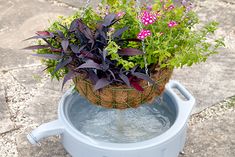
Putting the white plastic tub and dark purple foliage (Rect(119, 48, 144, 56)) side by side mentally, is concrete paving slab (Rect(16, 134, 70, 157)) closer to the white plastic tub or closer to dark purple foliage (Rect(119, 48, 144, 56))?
the white plastic tub

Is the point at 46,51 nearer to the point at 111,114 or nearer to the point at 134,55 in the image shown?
the point at 134,55

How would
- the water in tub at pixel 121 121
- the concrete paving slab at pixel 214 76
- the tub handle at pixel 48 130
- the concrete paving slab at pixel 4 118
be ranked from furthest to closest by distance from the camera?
the concrete paving slab at pixel 214 76 → the concrete paving slab at pixel 4 118 → the water in tub at pixel 121 121 → the tub handle at pixel 48 130

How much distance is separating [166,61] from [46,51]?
0.45 m

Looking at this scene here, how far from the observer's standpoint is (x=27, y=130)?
2.12m

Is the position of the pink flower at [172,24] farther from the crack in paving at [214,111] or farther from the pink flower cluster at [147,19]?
the crack in paving at [214,111]

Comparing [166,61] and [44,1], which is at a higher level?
[166,61]

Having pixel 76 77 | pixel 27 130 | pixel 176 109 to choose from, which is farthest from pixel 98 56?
pixel 27 130

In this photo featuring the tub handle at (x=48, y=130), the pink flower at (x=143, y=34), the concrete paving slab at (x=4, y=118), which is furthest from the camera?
the concrete paving slab at (x=4, y=118)

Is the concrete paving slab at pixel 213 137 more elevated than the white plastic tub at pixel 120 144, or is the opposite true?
the white plastic tub at pixel 120 144

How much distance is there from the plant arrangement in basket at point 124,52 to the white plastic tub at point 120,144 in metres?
0.14

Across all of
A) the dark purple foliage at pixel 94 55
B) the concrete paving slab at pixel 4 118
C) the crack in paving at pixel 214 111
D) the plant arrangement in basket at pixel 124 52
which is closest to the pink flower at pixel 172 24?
the plant arrangement in basket at pixel 124 52

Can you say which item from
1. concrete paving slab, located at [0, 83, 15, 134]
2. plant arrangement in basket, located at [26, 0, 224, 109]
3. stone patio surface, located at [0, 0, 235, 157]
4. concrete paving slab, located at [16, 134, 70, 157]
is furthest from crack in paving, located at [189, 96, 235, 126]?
concrete paving slab, located at [0, 83, 15, 134]

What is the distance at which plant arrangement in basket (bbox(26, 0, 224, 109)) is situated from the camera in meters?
1.61

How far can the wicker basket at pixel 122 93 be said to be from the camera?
1642mm
